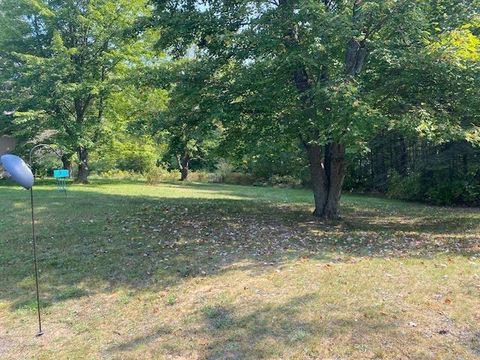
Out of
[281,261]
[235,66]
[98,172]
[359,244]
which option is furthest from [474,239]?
[98,172]

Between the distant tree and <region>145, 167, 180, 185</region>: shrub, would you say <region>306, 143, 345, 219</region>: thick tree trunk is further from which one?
<region>145, 167, 180, 185</region>: shrub

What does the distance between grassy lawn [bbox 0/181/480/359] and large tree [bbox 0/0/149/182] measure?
1111 centimetres

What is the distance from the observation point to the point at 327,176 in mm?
10898

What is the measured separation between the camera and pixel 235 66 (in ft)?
32.8

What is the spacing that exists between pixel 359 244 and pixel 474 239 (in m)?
2.46

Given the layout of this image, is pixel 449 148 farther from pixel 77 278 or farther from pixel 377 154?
pixel 77 278

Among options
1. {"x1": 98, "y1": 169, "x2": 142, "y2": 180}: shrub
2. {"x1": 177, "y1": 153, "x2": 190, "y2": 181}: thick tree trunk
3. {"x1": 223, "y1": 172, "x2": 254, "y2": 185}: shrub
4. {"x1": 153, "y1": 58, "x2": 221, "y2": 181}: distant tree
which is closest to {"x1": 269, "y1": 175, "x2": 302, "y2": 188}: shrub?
{"x1": 223, "y1": 172, "x2": 254, "y2": 185}: shrub

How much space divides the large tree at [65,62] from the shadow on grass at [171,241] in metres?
8.82

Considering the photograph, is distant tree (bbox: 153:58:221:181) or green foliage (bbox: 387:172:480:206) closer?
distant tree (bbox: 153:58:221:181)

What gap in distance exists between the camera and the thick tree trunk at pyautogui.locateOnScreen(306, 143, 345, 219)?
34.7ft

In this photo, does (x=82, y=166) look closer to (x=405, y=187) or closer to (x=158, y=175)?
(x=158, y=175)

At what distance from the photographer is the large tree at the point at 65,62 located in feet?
64.0

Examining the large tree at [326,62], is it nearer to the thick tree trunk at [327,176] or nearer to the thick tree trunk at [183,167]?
the thick tree trunk at [327,176]

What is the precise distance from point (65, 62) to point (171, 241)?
14.5m
